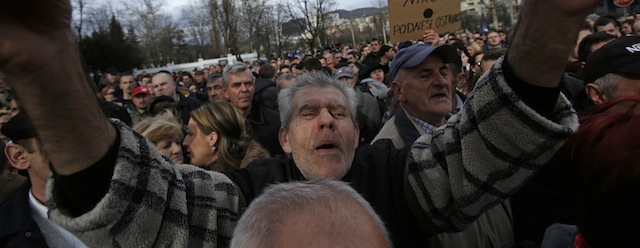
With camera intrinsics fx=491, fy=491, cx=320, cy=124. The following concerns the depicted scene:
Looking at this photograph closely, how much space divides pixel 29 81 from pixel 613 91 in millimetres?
2725

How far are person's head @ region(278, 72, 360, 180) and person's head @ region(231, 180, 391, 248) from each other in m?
0.86

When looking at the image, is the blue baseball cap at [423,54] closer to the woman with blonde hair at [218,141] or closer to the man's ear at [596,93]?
the man's ear at [596,93]

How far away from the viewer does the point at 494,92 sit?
1.27 metres

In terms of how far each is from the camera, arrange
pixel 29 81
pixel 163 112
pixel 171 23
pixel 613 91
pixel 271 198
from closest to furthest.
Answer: pixel 29 81 < pixel 271 198 < pixel 613 91 < pixel 163 112 < pixel 171 23

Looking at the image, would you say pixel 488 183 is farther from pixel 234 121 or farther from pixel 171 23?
pixel 171 23

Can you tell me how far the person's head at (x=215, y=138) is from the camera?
3492 millimetres

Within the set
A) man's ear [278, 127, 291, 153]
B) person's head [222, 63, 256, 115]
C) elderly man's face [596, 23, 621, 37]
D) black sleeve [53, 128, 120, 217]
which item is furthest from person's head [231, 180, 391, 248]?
elderly man's face [596, 23, 621, 37]

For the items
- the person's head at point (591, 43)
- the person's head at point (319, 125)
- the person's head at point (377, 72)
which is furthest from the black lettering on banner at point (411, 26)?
the person's head at point (377, 72)

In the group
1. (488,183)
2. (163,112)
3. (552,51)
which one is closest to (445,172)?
(488,183)

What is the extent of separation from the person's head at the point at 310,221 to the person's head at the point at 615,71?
1.99 metres

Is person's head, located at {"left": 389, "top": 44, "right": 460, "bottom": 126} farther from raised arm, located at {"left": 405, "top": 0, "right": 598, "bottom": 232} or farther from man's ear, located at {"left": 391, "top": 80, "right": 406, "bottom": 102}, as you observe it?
raised arm, located at {"left": 405, "top": 0, "right": 598, "bottom": 232}

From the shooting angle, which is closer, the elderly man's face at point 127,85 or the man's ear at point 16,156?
the man's ear at point 16,156

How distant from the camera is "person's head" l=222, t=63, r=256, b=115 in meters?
5.52

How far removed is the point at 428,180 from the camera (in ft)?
5.35
